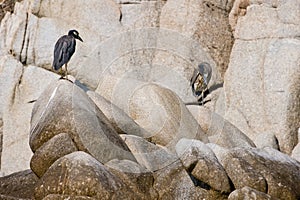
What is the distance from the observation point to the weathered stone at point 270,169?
11.4 meters

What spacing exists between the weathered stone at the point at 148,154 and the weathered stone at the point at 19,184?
161cm

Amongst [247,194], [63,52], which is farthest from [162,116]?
[247,194]

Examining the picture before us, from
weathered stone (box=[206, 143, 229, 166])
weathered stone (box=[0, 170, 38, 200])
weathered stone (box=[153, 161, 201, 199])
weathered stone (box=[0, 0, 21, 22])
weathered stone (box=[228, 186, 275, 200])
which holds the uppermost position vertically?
weathered stone (box=[0, 0, 21, 22])

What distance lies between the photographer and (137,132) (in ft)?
45.0

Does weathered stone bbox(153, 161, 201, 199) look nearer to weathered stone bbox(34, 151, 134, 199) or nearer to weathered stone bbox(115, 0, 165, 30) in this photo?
weathered stone bbox(34, 151, 134, 199)

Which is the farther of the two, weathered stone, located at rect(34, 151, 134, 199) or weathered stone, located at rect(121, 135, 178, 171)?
weathered stone, located at rect(121, 135, 178, 171)

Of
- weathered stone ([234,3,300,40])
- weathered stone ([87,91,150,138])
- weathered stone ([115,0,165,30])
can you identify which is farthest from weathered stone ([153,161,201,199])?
weathered stone ([115,0,165,30])

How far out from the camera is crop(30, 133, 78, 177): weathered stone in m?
11.8

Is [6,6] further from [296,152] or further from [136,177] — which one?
[136,177]

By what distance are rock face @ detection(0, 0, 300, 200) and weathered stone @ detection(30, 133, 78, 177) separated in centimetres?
2

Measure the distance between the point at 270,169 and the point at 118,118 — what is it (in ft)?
9.56

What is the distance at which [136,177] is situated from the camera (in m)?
11.4

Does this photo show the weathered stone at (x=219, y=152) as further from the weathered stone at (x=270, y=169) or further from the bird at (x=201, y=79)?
the bird at (x=201, y=79)

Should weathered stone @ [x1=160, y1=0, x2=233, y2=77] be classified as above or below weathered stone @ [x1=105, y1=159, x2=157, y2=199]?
above
